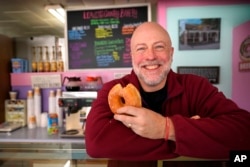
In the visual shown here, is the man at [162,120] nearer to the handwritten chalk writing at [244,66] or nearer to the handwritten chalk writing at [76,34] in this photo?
the handwritten chalk writing at [244,66]

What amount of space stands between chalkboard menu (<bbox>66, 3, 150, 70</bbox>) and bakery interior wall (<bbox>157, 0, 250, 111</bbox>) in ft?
0.88

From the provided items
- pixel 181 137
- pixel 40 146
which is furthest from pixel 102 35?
pixel 181 137

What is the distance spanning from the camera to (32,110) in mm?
2393

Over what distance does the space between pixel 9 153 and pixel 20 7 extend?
2.06 m

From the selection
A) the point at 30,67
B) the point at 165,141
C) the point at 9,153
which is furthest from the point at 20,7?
the point at 165,141

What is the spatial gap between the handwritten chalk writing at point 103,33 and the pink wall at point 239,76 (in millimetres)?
1298

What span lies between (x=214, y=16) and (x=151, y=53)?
5.62 feet

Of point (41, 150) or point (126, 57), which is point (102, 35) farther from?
point (41, 150)

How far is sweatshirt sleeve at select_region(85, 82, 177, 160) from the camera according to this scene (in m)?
0.79

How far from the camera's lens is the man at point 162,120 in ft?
2.48

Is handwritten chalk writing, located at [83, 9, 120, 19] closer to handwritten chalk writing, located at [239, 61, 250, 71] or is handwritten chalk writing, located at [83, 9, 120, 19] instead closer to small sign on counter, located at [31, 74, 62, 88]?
small sign on counter, located at [31, 74, 62, 88]

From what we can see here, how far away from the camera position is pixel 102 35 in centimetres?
243

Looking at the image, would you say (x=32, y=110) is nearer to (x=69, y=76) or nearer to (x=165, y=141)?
(x=69, y=76)

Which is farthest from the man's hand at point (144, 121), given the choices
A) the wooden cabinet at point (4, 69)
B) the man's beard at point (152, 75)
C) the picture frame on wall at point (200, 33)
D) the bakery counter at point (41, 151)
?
the wooden cabinet at point (4, 69)
